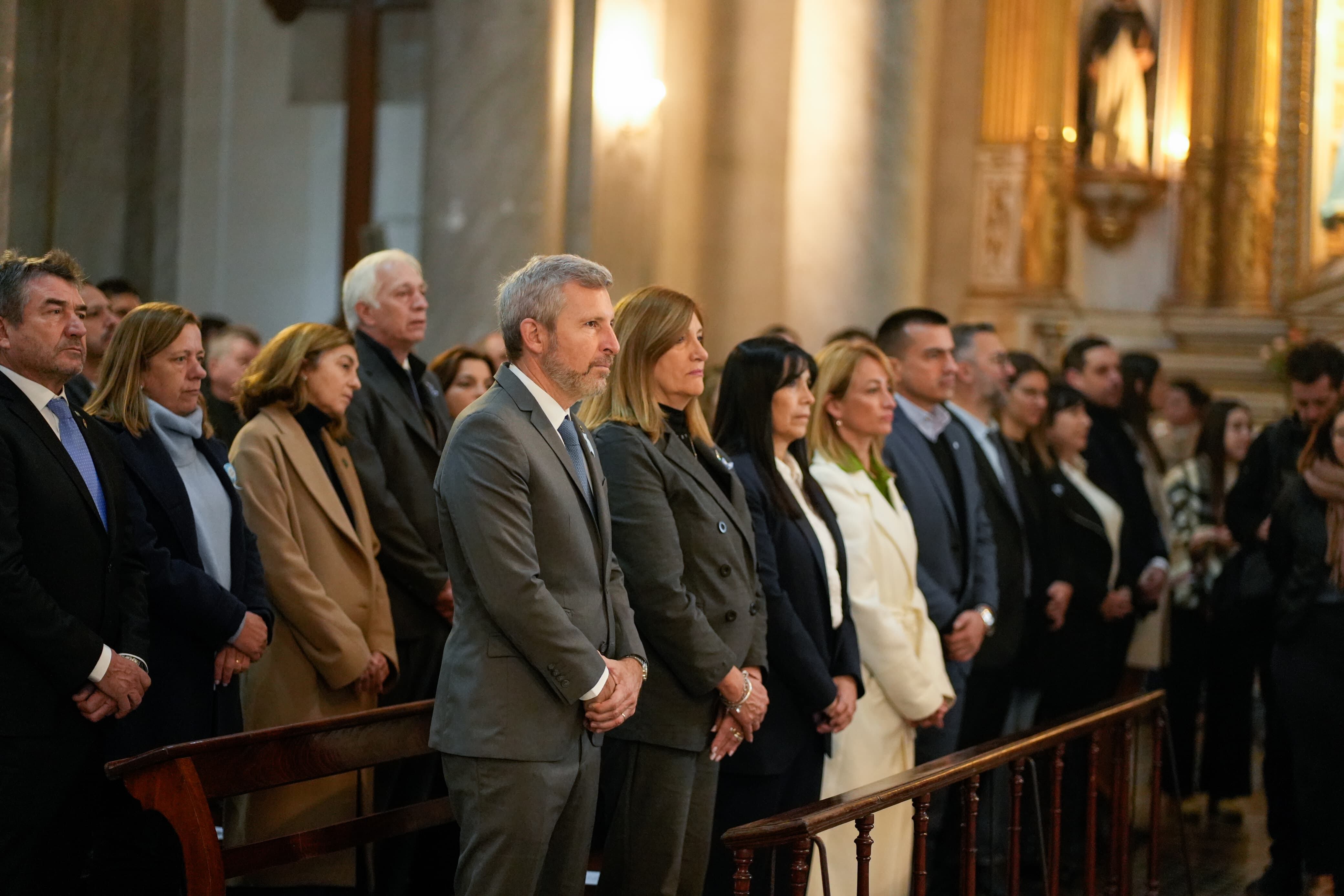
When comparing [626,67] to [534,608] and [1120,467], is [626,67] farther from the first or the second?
[534,608]

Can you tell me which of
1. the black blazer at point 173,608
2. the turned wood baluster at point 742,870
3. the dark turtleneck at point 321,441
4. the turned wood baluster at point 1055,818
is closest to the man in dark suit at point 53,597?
the black blazer at point 173,608

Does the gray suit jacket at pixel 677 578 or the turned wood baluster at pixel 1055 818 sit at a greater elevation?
the gray suit jacket at pixel 677 578

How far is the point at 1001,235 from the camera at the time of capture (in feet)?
36.3

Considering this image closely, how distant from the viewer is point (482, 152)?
6.57m

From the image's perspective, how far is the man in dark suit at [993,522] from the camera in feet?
16.7

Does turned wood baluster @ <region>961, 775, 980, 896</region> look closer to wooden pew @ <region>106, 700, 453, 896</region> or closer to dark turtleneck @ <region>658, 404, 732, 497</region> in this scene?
dark turtleneck @ <region>658, 404, 732, 497</region>

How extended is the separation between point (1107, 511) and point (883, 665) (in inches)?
83.6

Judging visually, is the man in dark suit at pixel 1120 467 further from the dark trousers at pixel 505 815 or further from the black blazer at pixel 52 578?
the black blazer at pixel 52 578

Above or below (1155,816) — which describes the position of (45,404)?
above

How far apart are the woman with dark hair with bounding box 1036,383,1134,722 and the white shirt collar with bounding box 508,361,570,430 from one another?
3054mm

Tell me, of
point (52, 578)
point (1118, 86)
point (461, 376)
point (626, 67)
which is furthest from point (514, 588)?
point (1118, 86)

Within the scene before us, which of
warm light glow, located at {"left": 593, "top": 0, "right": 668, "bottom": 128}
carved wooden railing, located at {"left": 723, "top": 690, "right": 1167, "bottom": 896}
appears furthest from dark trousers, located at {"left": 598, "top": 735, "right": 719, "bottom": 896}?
warm light glow, located at {"left": 593, "top": 0, "right": 668, "bottom": 128}

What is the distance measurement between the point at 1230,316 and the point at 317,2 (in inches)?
273

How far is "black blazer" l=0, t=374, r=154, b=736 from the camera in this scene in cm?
309
